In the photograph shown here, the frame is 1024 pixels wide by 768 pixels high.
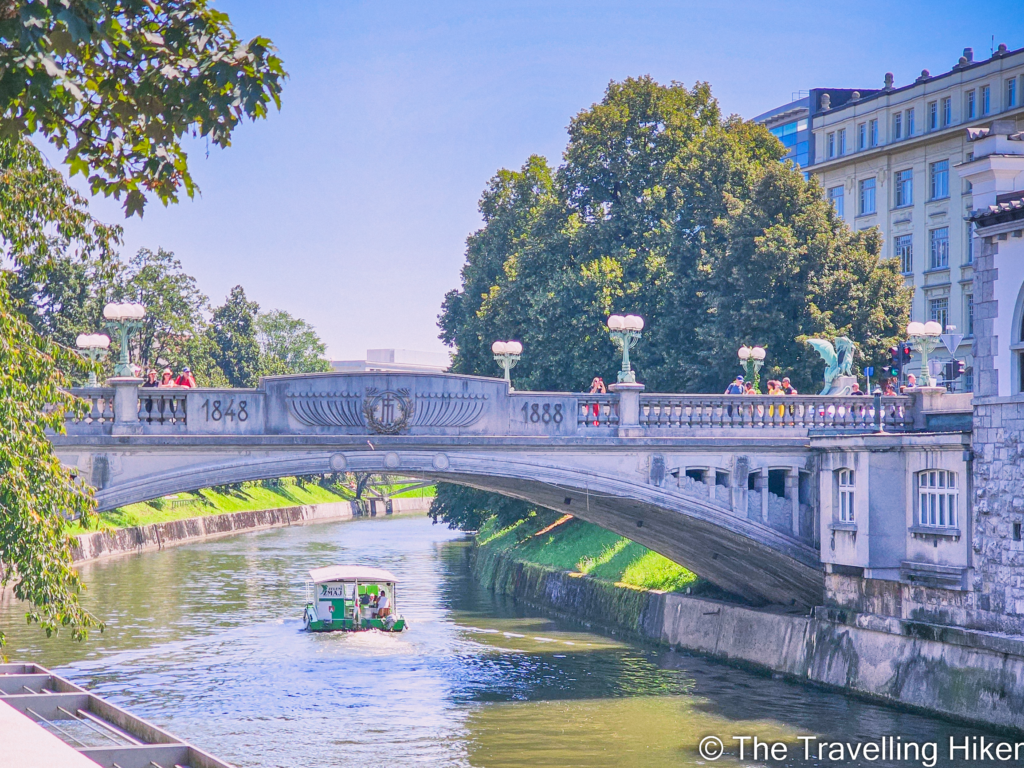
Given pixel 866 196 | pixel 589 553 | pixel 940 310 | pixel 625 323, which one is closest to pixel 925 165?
pixel 866 196

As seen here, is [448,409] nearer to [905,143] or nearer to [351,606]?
[351,606]

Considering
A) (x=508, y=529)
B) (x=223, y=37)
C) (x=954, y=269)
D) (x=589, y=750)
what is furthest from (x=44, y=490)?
(x=954, y=269)

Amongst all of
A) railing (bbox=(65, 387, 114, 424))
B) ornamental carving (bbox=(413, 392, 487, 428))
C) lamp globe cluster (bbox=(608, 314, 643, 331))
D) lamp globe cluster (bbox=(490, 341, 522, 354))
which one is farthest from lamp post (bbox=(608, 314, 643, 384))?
railing (bbox=(65, 387, 114, 424))

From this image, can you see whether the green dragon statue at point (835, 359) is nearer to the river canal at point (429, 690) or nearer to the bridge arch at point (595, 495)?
the bridge arch at point (595, 495)

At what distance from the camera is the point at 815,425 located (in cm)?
2878

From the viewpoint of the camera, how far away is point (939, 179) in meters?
57.5

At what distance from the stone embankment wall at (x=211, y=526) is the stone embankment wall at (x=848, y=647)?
14684mm

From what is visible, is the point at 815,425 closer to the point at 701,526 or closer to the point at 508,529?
the point at 701,526

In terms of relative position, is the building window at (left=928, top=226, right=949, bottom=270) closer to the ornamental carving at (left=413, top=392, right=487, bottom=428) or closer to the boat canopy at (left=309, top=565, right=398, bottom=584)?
the boat canopy at (left=309, top=565, right=398, bottom=584)

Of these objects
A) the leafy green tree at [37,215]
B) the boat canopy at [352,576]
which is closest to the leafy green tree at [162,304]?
the boat canopy at [352,576]

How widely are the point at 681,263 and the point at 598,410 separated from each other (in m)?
16.9

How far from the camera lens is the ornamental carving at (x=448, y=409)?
25812 millimetres

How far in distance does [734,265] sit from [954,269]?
20390mm

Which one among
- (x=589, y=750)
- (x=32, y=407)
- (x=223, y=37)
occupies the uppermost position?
(x=223, y=37)
